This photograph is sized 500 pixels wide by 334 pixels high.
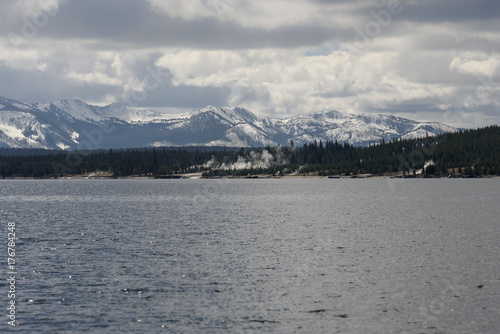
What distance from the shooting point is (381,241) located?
85000mm

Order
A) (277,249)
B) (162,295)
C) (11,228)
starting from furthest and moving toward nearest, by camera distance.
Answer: (11,228), (277,249), (162,295)

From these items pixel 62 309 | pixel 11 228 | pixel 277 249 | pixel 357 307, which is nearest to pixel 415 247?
pixel 277 249

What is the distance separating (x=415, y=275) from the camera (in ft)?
192

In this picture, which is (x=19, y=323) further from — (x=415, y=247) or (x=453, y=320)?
(x=415, y=247)

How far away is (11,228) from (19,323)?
66.9m

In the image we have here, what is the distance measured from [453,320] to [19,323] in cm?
3177

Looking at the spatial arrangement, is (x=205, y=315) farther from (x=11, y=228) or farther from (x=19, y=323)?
(x=11, y=228)

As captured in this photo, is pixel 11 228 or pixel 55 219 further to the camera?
pixel 55 219

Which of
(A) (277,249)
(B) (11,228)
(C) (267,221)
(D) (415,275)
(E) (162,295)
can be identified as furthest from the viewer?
(C) (267,221)

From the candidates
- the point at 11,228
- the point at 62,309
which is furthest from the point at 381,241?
the point at 11,228

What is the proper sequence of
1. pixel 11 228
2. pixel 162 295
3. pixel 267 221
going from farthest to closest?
pixel 267 221 → pixel 11 228 → pixel 162 295

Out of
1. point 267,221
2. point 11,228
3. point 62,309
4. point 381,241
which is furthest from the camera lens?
point 267,221

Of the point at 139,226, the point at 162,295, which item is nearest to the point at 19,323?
the point at 162,295

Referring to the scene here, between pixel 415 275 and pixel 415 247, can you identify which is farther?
pixel 415 247
